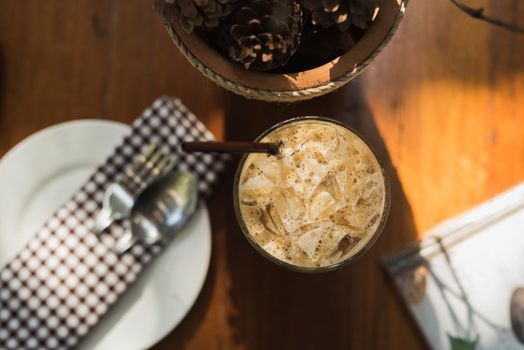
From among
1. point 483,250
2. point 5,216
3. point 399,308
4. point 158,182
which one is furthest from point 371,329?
point 5,216

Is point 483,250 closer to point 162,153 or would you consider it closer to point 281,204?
point 281,204

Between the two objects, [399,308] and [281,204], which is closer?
[281,204]

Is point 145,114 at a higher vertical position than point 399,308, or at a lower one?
higher

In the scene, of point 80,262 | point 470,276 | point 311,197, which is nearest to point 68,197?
point 80,262

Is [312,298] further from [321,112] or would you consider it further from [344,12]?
[344,12]

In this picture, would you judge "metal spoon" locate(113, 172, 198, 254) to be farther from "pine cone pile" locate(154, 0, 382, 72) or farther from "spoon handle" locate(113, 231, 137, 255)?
"pine cone pile" locate(154, 0, 382, 72)

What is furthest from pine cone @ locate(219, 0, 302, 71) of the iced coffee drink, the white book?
the white book
